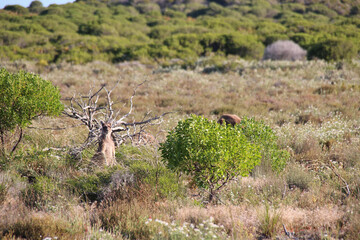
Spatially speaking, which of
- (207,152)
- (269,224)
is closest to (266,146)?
(207,152)

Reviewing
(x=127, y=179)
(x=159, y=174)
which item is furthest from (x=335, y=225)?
(x=127, y=179)

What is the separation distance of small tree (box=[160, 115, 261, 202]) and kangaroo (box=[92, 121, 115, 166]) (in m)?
1.29

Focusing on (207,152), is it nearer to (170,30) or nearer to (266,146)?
(266,146)

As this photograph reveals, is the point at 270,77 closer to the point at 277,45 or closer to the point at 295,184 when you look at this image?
the point at 277,45

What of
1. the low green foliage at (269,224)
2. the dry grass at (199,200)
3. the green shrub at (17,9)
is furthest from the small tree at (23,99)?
the green shrub at (17,9)

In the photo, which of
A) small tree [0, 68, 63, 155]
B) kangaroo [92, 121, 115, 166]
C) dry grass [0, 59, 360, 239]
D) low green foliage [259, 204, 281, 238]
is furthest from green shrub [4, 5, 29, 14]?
low green foliage [259, 204, 281, 238]

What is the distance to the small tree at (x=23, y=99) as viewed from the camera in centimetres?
465

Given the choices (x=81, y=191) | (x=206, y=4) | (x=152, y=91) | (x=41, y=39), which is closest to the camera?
(x=81, y=191)

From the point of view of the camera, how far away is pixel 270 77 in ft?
53.0

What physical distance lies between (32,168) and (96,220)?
2052 mm

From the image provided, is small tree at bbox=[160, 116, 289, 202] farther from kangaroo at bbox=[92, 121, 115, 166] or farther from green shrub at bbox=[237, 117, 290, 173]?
kangaroo at bbox=[92, 121, 115, 166]

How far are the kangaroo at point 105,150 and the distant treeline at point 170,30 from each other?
1846 centimetres

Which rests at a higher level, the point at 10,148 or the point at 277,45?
the point at 10,148

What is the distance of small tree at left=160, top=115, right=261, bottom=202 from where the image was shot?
391 centimetres
